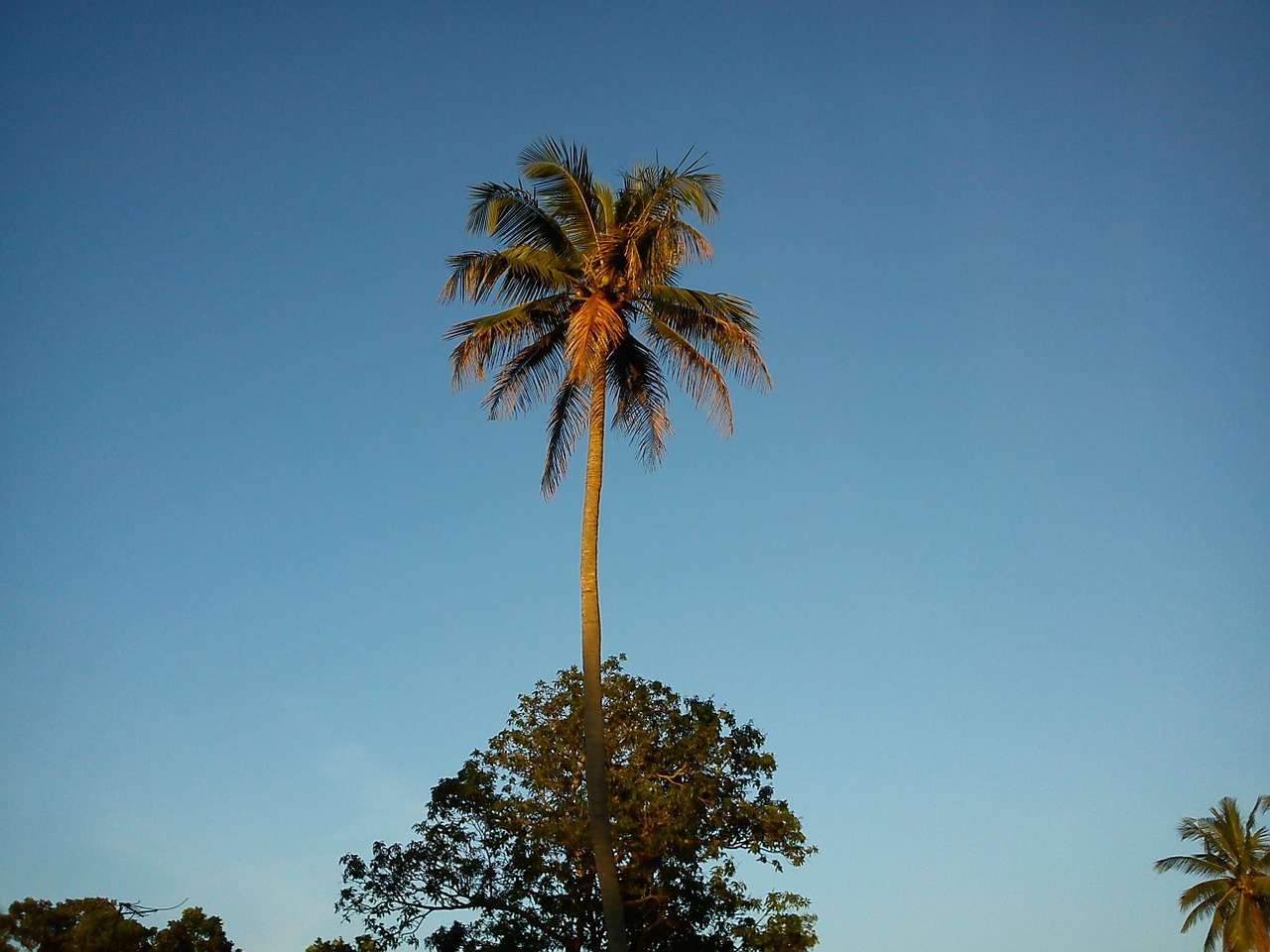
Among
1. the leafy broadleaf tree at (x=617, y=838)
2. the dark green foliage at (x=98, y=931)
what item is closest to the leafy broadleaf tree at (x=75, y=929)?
the dark green foliage at (x=98, y=931)

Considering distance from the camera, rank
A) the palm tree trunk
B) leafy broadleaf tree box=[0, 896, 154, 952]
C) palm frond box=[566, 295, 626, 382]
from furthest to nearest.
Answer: leafy broadleaf tree box=[0, 896, 154, 952] < palm frond box=[566, 295, 626, 382] < the palm tree trunk

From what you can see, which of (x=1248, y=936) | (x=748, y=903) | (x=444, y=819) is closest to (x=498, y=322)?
(x=444, y=819)

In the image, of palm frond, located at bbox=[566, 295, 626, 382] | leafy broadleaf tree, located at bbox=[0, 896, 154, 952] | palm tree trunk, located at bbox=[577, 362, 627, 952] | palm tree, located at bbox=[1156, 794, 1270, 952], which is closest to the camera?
palm tree trunk, located at bbox=[577, 362, 627, 952]

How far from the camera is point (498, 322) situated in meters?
20.4

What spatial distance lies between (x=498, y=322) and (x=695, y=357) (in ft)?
12.2

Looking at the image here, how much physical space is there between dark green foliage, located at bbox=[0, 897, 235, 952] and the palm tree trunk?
764 inches

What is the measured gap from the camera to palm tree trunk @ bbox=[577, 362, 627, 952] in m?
16.6

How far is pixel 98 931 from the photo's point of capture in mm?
30984

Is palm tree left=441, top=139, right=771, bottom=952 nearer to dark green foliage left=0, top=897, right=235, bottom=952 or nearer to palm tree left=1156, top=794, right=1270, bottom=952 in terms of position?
dark green foliage left=0, top=897, right=235, bottom=952

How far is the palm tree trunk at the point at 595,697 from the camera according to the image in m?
16.6

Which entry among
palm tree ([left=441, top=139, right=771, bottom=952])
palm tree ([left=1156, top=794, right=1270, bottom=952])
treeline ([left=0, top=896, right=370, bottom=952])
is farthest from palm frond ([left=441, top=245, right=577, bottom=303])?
palm tree ([left=1156, top=794, right=1270, bottom=952])

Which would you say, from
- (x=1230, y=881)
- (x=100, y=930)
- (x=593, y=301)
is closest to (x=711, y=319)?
(x=593, y=301)

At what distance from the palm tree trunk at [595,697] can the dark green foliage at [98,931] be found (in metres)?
19.4

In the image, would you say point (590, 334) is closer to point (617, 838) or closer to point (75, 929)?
point (617, 838)
